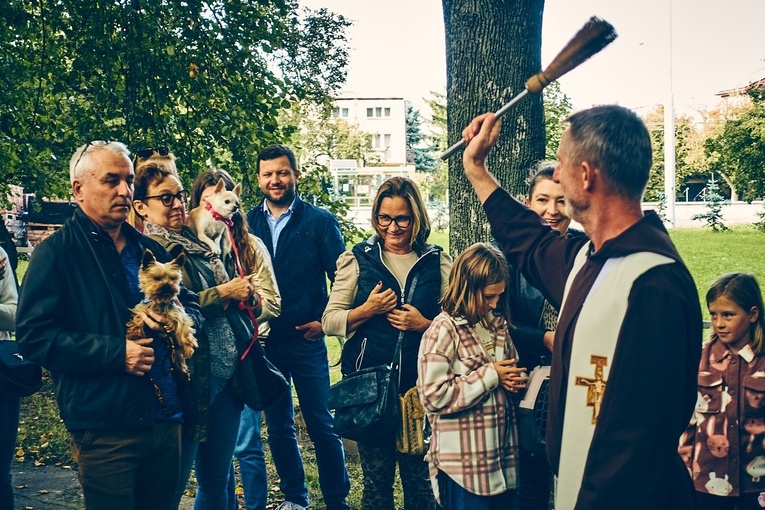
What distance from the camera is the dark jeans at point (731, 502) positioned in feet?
13.3

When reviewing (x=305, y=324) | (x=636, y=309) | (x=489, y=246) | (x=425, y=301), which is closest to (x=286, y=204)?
(x=305, y=324)

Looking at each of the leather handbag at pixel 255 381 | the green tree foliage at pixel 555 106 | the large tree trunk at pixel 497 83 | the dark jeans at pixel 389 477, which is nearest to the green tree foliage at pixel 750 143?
the green tree foliage at pixel 555 106

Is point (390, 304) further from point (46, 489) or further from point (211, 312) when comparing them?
point (46, 489)

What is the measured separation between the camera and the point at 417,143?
246ft

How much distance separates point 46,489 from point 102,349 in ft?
12.4

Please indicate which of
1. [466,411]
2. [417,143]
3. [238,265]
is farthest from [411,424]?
[417,143]

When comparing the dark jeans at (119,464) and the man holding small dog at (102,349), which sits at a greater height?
the man holding small dog at (102,349)

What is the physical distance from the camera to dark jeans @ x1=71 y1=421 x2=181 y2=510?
3205 millimetres

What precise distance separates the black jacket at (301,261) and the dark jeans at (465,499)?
1644mm

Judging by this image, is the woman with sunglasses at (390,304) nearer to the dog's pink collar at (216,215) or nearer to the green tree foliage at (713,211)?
the dog's pink collar at (216,215)

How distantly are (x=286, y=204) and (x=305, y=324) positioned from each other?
0.84 m

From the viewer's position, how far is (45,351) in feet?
10.2

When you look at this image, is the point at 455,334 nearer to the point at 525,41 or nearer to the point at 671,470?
the point at 671,470

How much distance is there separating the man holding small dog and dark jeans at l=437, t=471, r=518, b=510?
1297 mm
